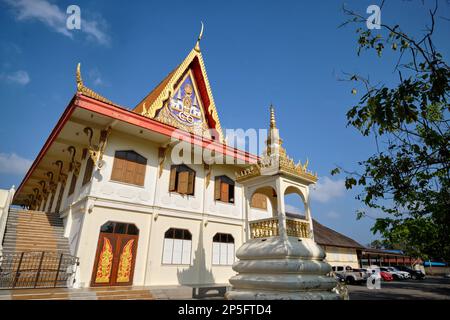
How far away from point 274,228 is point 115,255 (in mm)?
7307

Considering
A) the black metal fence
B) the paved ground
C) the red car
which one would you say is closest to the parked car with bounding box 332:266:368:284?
the paved ground

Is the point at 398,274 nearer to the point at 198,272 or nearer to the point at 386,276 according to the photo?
the point at 386,276

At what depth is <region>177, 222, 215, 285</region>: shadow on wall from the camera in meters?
11.6

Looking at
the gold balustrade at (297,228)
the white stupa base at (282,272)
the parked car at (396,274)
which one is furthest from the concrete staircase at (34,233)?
the parked car at (396,274)

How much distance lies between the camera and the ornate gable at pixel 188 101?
13453mm

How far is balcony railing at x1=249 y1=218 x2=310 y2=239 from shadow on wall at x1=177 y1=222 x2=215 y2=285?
7091mm

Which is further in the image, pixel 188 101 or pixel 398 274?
pixel 398 274

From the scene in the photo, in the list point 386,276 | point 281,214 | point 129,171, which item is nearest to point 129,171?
point 129,171

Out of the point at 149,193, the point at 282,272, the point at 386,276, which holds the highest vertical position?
the point at 149,193

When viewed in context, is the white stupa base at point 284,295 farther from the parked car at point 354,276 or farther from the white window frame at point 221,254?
the parked car at point 354,276

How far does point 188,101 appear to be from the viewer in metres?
14.7
